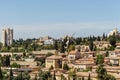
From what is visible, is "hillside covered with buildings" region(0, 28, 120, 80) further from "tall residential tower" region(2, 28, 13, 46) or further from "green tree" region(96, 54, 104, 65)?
"tall residential tower" region(2, 28, 13, 46)

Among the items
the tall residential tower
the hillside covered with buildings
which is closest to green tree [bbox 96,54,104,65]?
the hillside covered with buildings

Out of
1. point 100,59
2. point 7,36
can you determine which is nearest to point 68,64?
point 100,59

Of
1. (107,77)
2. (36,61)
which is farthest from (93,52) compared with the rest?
(107,77)

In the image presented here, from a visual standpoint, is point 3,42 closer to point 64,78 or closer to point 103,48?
point 103,48

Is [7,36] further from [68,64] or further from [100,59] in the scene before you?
[100,59]

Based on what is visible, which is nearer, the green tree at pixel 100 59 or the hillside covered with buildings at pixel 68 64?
the hillside covered with buildings at pixel 68 64

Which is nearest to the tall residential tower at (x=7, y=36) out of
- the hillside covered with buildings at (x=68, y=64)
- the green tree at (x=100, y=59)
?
the hillside covered with buildings at (x=68, y=64)

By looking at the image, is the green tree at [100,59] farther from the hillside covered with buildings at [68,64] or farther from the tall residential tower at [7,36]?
the tall residential tower at [7,36]

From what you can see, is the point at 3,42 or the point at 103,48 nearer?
the point at 103,48

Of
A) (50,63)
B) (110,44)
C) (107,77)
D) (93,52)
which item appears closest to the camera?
(107,77)

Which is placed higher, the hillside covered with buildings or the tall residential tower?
the tall residential tower

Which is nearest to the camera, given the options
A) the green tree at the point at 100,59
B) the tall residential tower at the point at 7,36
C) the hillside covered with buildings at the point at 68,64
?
the hillside covered with buildings at the point at 68,64
